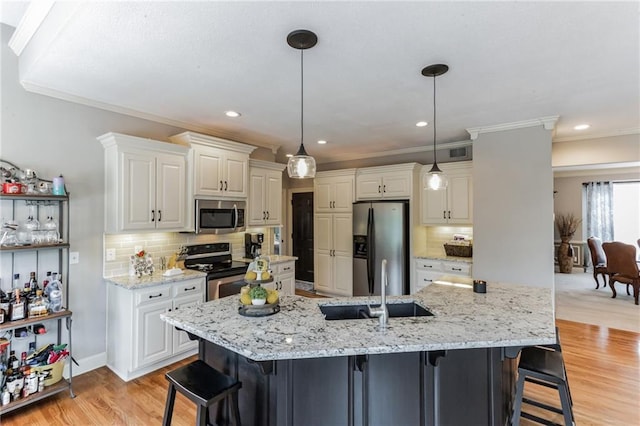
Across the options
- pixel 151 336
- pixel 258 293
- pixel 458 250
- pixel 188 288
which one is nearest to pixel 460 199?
pixel 458 250

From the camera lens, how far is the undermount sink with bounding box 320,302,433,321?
2.20 m

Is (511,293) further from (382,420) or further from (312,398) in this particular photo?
(312,398)

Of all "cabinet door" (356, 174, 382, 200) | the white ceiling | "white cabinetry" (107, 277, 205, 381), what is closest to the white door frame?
"cabinet door" (356, 174, 382, 200)

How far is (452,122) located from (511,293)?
220 centimetres

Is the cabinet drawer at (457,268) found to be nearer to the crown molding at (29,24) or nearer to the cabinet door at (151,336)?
the cabinet door at (151,336)

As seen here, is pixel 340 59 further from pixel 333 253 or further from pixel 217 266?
pixel 333 253

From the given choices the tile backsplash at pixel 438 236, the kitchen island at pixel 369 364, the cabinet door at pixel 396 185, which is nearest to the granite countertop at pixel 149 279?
the kitchen island at pixel 369 364

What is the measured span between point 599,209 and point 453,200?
5.62 meters

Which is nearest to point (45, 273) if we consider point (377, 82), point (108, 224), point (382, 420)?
point (108, 224)

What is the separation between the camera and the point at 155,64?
7.68ft

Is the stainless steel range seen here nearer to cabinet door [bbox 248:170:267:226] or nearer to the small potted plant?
cabinet door [bbox 248:170:267:226]

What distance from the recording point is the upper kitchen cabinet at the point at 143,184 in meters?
3.04

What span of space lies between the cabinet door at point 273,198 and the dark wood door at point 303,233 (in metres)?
1.79

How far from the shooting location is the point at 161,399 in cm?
262
